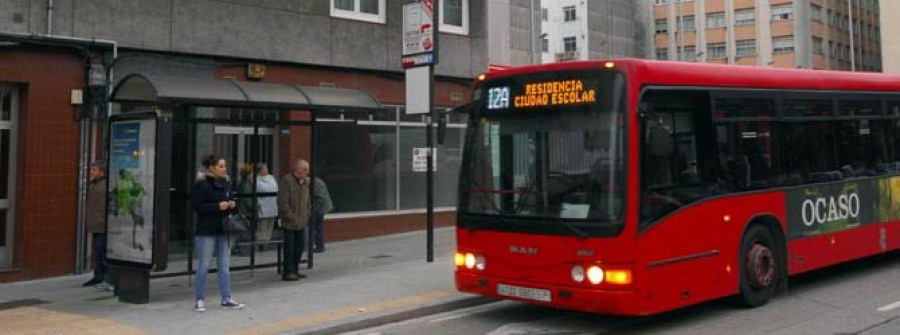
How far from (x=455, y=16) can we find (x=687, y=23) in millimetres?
68552

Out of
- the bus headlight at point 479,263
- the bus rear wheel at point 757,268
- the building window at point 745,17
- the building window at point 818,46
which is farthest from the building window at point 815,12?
the bus headlight at point 479,263

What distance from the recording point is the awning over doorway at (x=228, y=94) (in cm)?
932

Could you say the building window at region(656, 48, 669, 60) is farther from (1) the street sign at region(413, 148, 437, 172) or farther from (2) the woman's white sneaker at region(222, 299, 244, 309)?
(2) the woman's white sneaker at region(222, 299, 244, 309)

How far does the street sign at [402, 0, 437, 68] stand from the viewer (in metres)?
12.3

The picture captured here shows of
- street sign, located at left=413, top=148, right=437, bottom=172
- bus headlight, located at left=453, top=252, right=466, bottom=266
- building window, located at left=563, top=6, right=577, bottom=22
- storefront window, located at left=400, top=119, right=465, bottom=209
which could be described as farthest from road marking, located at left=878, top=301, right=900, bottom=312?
building window, located at left=563, top=6, right=577, bottom=22

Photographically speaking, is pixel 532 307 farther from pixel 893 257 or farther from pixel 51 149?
pixel 51 149

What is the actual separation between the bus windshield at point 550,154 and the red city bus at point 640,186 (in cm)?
1

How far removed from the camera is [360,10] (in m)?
16.4

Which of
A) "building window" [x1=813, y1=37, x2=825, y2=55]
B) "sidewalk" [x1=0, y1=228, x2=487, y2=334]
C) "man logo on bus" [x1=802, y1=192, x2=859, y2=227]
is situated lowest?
"sidewalk" [x1=0, y1=228, x2=487, y2=334]

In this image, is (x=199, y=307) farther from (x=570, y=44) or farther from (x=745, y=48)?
(x=570, y=44)

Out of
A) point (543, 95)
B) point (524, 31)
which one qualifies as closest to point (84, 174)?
point (543, 95)

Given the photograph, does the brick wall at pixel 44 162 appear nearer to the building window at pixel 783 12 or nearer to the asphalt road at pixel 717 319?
the asphalt road at pixel 717 319

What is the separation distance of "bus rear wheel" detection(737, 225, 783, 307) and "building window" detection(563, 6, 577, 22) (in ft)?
252

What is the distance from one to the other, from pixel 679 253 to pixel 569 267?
1.10m
